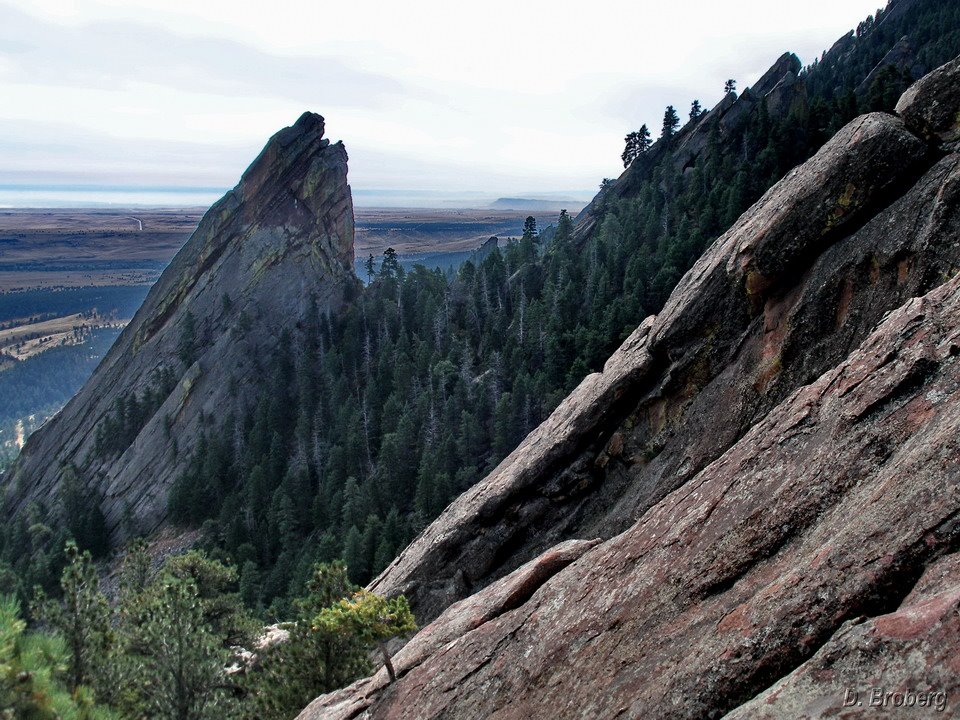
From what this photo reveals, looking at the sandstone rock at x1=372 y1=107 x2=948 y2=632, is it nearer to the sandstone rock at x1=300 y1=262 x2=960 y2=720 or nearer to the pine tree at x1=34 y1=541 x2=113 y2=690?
the sandstone rock at x1=300 y1=262 x2=960 y2=720

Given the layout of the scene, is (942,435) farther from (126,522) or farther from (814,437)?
(126,522)

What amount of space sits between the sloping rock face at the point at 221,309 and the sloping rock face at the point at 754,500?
67.9 meters

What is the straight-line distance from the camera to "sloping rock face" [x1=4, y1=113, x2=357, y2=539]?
284 feet

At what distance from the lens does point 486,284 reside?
87.6m

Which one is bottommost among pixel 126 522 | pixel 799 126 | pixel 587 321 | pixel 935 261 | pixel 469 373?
pixel 126 522

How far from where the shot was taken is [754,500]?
47.8ft

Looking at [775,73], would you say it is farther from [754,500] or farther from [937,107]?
[754,500]

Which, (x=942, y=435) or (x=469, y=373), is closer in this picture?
(x=942, y=435)

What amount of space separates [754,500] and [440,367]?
60.4m

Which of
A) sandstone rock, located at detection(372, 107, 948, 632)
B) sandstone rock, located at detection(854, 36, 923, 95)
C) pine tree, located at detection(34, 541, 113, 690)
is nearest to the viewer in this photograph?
sandstone rock, located at detection(372, 107, 948, 632)

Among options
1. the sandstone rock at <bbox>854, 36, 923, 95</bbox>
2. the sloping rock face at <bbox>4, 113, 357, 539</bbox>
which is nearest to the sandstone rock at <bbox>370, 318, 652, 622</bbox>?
the sloping rock face at <bbox>4, 113, 357, 539</bbox>

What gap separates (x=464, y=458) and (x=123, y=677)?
38337 mm

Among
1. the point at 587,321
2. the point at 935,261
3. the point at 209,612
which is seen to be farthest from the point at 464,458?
the point at 935,261

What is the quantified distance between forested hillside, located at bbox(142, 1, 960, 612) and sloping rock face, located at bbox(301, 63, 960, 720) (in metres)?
29.6
